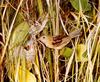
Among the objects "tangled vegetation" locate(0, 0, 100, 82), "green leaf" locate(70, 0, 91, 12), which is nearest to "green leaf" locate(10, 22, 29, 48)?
"tangled vegetation" locate(0, 0, 100, 82)

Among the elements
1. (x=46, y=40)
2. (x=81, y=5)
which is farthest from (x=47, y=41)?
(x=81, y=5)

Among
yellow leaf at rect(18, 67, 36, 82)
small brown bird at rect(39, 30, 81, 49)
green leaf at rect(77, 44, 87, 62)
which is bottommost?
yellow leaf at rect(18, 67, 36, 82)

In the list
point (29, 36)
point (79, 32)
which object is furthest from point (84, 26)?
point (29, 36)

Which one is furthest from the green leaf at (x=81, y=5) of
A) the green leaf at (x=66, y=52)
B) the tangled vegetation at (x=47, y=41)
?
the green leaf at (x=66, y=52)

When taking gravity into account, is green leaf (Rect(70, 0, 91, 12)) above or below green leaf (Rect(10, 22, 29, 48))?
above

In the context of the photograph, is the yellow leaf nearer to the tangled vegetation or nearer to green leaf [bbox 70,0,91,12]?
the tangled vegetation
